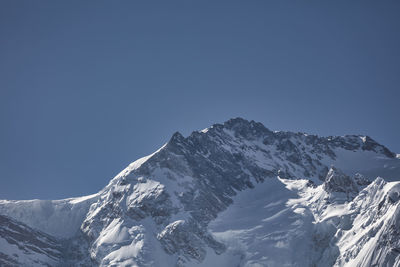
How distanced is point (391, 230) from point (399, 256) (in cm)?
919

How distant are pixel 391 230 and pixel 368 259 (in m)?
11.0

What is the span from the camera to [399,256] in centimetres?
19125

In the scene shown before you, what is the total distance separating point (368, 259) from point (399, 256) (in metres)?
9.51

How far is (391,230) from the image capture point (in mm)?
197750

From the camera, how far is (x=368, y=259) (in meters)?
197
